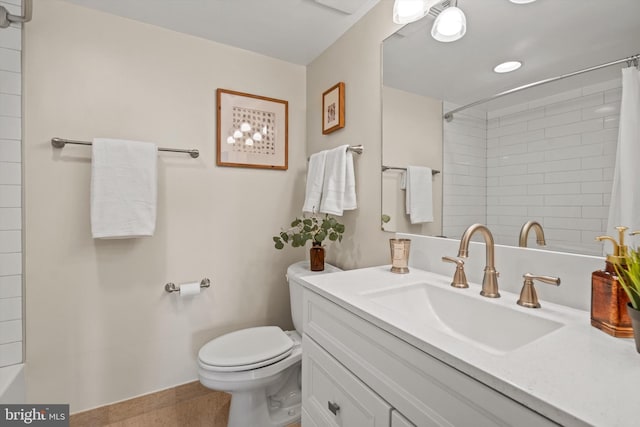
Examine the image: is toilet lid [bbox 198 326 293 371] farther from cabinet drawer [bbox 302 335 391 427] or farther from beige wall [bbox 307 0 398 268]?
beige wall [bbox 307 0 398 268]

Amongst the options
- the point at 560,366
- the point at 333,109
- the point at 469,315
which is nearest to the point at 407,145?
the point at 333,109

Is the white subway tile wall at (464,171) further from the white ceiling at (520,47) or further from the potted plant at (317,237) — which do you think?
the potted plant at (317,237)

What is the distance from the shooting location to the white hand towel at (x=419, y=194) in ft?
3.91

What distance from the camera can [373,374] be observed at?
709 millimetres

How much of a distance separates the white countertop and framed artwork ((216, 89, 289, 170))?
1305 millimetres

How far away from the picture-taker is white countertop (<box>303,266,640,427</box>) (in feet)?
1.28

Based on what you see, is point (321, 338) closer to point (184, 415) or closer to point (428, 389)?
point (428, 389)

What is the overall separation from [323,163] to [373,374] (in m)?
1.14

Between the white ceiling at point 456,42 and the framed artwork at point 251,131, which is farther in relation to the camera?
the framed artwork at point 251,131

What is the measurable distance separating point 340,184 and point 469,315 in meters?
0.85

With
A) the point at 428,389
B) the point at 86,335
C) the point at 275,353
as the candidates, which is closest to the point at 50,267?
the point at 86,335

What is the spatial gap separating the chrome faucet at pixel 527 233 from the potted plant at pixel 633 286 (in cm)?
25

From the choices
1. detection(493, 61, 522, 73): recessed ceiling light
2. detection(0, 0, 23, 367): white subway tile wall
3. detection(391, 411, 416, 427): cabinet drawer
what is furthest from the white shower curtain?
detection(0, 0, 23, 367): white subway tile wall

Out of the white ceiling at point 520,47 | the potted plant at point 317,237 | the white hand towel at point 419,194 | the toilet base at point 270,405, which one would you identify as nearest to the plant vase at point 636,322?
the white ceiling at point 520,47
